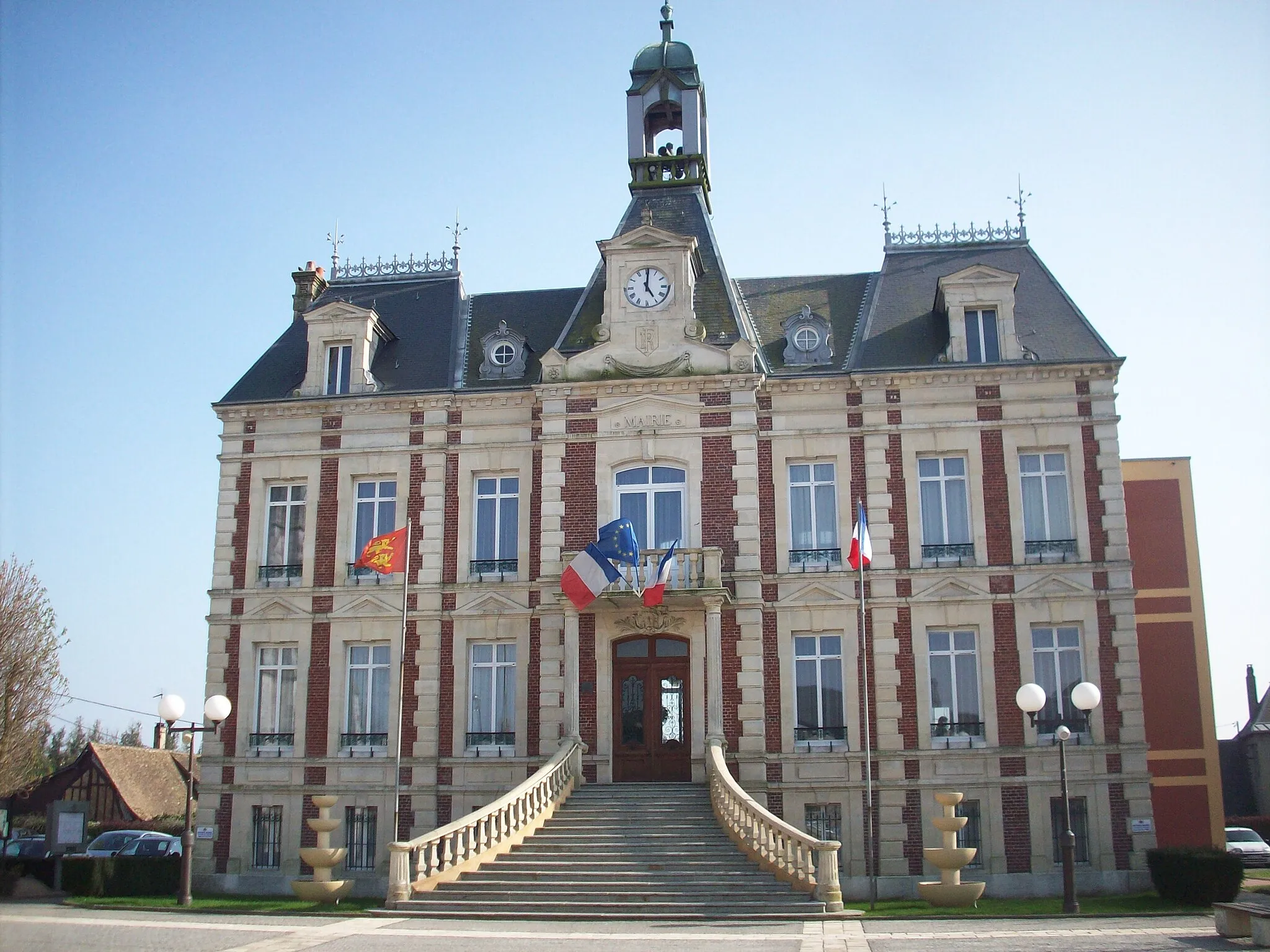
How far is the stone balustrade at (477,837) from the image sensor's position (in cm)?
1902

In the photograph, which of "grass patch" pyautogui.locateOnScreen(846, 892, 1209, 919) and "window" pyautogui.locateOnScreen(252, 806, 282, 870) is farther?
"window" pyautogui.locateOnScreen(252, 806, 282, 870)

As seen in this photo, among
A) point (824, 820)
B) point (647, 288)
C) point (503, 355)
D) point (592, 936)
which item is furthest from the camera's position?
point (503, 355)

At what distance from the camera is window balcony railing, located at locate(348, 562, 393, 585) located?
2778 cm

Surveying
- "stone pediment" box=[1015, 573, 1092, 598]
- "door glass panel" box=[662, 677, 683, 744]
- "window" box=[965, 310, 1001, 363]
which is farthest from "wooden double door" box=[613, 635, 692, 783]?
"window" box=[965, 310, 1001, 363]

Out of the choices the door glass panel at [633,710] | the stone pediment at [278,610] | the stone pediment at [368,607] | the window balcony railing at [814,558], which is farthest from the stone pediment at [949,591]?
the stone pediment at [278,610]

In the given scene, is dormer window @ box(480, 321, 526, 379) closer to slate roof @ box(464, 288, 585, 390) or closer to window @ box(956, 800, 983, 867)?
slate roof @ box(464, 288, 585, 390)

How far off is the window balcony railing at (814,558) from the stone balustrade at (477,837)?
21.8ft

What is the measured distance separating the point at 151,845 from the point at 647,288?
722 inches

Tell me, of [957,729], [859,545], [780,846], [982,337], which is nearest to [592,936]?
[780,846]

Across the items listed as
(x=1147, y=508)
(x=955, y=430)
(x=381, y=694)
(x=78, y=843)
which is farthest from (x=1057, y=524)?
(x=78, y=843)

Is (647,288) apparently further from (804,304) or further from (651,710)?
(651,710)

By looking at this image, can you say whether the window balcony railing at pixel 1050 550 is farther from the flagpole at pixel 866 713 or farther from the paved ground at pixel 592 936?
the paved ground at pixel 592 936

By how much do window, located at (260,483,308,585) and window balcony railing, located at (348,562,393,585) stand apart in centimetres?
122

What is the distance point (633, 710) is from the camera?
2602 cm
